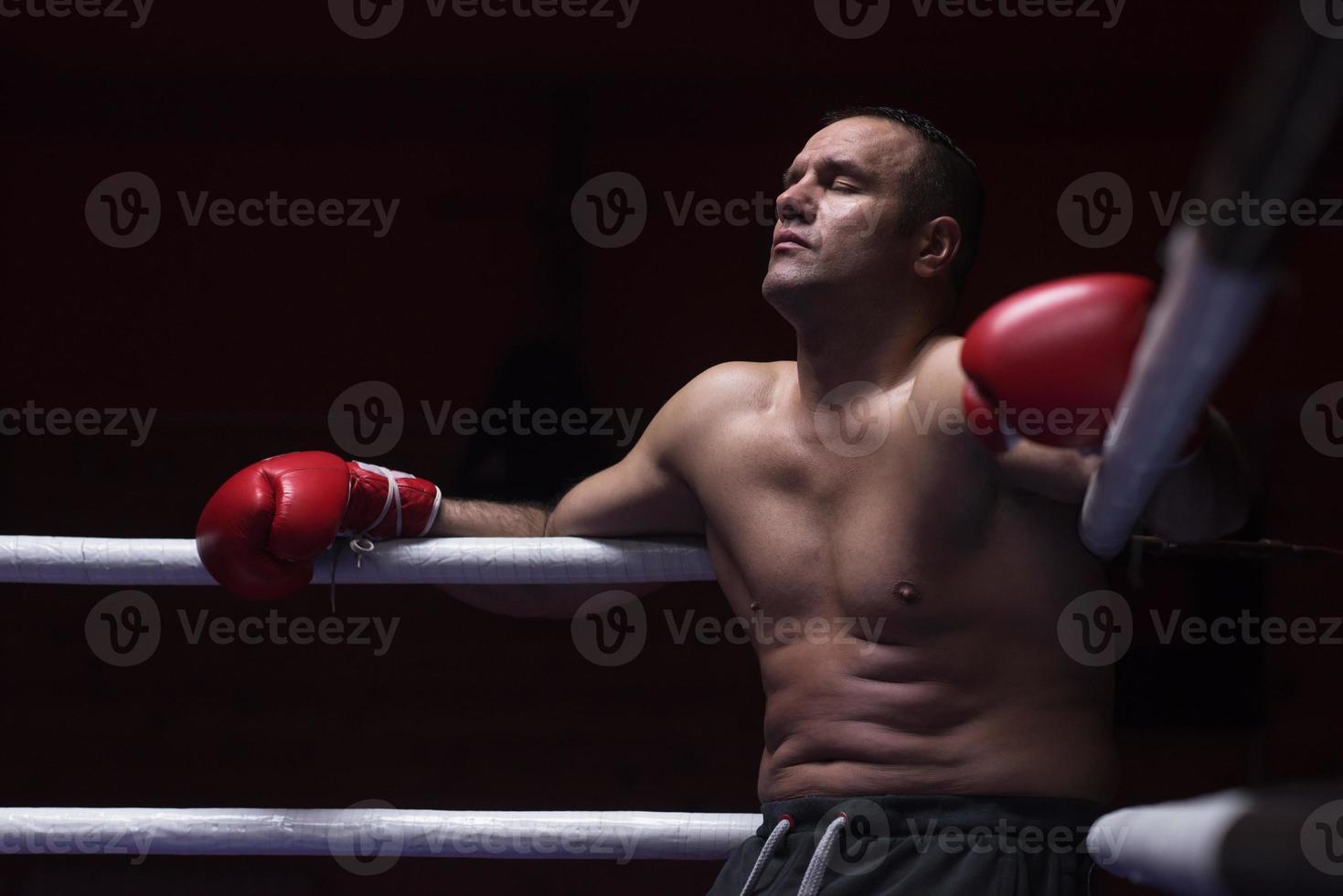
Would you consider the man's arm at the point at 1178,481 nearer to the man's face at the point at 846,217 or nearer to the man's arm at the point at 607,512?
the man's face at the point at 846,217

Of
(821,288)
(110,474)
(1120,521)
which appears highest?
(821,288)

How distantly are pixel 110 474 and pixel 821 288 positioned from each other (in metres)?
3.00

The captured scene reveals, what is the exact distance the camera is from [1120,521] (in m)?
1.00

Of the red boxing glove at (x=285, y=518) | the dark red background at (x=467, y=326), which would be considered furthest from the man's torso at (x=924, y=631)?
the dark red background at (x=467, y=326)

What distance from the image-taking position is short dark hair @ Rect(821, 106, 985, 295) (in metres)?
1.45

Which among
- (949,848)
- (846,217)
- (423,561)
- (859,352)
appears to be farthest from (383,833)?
(846,217)

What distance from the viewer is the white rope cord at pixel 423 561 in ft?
4.65

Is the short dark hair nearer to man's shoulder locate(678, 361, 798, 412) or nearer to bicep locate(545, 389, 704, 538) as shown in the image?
man's shoulder locate(678, 361, 798, 412)

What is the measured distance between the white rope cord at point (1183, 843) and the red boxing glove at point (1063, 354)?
0.29 m

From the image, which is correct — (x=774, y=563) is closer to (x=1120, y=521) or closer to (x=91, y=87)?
(x=1120, y=521)

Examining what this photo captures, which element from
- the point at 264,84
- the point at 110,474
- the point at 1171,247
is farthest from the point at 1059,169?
the point at 1171,247

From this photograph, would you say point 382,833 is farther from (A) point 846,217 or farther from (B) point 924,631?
(A) point 846,217

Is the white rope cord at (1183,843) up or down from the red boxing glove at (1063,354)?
down

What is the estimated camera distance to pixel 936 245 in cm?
145
